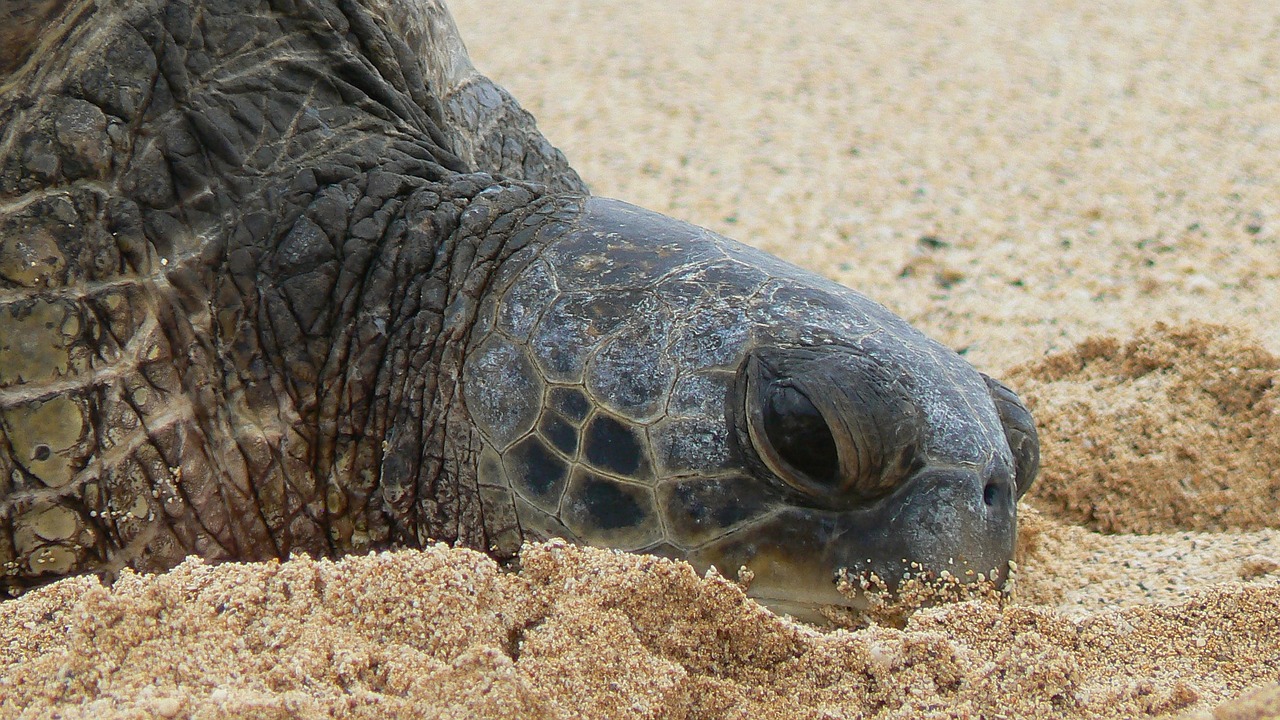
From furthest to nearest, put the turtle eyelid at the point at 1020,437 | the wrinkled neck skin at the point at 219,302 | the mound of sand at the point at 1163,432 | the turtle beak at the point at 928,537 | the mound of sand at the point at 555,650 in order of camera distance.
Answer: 1. the mound of sand at the point at 1163,432
2. the turtle eyelid at the point at 1020,437
3. the wrinkled neck skin at the point at 219,302
4. the turtle beak at the point at 928,537
5. the mound of sand at the point at 555,650

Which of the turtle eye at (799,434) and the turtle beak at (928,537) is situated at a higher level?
the turtle eye at (799,434)

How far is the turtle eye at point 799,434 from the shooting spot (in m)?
2.00

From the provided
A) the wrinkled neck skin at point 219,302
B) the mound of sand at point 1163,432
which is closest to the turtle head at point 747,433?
the wrinkled neck skin at point 219,302

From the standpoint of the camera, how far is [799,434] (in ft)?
6.58

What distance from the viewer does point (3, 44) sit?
225 centimetres

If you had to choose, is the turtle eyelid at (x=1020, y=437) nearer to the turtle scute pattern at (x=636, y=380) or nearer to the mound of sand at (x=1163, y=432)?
the turtle scute pattern at (x=636, y=380)

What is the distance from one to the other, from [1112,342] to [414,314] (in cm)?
198

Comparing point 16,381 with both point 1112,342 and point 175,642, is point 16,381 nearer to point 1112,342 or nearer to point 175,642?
point 175,642

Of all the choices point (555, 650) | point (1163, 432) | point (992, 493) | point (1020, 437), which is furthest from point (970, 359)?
point (555, 650)

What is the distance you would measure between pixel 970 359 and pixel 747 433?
5.69 ft

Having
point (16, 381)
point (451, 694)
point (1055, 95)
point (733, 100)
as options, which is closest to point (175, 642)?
point (451, 694)

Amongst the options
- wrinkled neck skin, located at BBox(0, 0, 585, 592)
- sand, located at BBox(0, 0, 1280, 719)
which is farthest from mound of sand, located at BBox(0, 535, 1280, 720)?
wrinkled neck skin, located at BBox(0, 0, 585, 592)

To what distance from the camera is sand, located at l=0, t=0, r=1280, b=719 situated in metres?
1.58

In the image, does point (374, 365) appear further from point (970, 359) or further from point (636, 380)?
point (970, 359)
